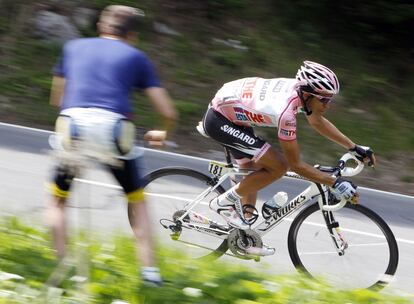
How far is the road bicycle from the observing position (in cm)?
708

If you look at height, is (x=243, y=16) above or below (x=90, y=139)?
above

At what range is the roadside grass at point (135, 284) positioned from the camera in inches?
188

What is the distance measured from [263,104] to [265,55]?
24.7 ft

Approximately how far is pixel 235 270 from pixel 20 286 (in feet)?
4.39

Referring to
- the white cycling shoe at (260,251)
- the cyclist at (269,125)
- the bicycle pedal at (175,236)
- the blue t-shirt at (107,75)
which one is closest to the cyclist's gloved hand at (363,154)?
the cyclist at (269,125)

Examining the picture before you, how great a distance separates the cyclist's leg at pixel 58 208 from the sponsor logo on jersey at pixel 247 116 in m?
1.88

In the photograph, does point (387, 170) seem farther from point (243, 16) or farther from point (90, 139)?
point (90, 139)

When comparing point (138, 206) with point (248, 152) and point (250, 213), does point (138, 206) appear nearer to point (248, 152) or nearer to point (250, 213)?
point (248, 152)

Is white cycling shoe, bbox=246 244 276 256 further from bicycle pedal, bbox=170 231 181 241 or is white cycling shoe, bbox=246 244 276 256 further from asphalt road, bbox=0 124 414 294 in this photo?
bicycle pedal, bbox=170 231 181 241

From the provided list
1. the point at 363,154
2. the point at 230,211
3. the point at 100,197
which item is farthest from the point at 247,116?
the point at 100,197

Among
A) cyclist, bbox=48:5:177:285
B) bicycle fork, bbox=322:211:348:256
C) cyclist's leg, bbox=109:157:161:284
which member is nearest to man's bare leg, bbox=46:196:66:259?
cyclist, bbox=48:5:177:285

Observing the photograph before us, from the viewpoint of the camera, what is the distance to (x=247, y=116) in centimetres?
701

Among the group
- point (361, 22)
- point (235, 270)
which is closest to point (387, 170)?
point (361, 22)

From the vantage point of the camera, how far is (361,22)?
49.4 ft
